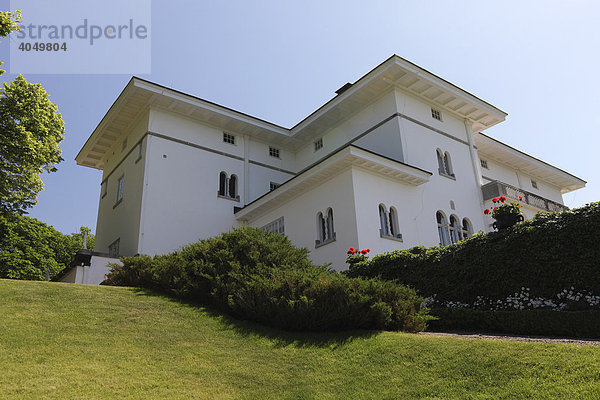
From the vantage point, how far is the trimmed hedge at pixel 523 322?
33.5 feet

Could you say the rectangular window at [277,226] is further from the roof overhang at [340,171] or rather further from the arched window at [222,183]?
the arched window at [222,183]

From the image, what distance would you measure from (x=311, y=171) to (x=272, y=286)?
34.7ft

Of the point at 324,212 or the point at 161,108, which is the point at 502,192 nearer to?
the point at 324,212

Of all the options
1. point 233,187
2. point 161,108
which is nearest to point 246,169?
point 233,187

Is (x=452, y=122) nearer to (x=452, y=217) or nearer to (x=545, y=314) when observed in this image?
(x=452, y=217)

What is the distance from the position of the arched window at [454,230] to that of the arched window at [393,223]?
13.1 feet

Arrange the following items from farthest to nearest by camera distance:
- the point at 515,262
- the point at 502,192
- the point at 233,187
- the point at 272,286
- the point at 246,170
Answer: the point at 246,170
the point at 233,187
the point at 502,192
the point at 515,262
the point at 272,286

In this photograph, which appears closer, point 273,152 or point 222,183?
point 222,183

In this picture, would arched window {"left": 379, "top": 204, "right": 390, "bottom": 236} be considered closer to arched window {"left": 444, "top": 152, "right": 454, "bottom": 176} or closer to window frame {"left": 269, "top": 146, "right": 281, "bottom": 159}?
arched window {"left": 444, "top": 152, "right": 454, "bottom": 176}

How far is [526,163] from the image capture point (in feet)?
115

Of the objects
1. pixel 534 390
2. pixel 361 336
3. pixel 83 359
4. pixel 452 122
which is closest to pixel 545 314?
pixel 361 336

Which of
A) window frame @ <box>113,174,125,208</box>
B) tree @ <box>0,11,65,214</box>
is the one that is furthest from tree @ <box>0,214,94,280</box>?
tree @ <box>0,11,65,214</box>

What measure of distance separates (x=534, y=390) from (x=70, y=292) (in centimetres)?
1101

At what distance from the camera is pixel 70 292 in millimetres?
12484
